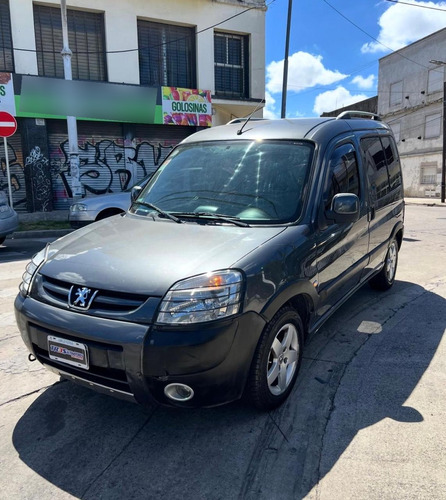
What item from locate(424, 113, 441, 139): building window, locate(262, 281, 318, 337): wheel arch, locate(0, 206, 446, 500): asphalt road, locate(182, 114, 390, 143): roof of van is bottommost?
locate(0, 206, 446, 500): asphalt road

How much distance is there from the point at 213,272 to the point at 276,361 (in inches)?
31.8

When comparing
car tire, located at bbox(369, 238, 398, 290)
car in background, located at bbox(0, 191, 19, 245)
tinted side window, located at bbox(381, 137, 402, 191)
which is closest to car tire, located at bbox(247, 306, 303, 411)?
car tire, located at bbox(369, 238, 398, 290)

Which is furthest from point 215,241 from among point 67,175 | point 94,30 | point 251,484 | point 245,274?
point 94,30

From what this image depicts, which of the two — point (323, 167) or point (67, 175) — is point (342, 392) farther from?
point (67, 175)

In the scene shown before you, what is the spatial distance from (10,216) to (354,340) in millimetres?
7468

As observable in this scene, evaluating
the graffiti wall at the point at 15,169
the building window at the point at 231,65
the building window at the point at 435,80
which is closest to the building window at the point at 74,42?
the graffiti wall at the point at 15,169

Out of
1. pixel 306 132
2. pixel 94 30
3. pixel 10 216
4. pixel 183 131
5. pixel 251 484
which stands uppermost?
pixel 94 30

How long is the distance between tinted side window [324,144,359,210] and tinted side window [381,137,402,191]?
1.18 meters

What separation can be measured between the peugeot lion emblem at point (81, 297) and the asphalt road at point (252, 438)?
83 cm

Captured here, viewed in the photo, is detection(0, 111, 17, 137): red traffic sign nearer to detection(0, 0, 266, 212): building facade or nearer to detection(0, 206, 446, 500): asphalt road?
detection(0, 0, 266, 212): building facade

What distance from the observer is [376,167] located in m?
4.46

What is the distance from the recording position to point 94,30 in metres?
13.5

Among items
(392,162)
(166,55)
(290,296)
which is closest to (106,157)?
(166,55)

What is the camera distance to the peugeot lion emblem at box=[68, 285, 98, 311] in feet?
7.89
